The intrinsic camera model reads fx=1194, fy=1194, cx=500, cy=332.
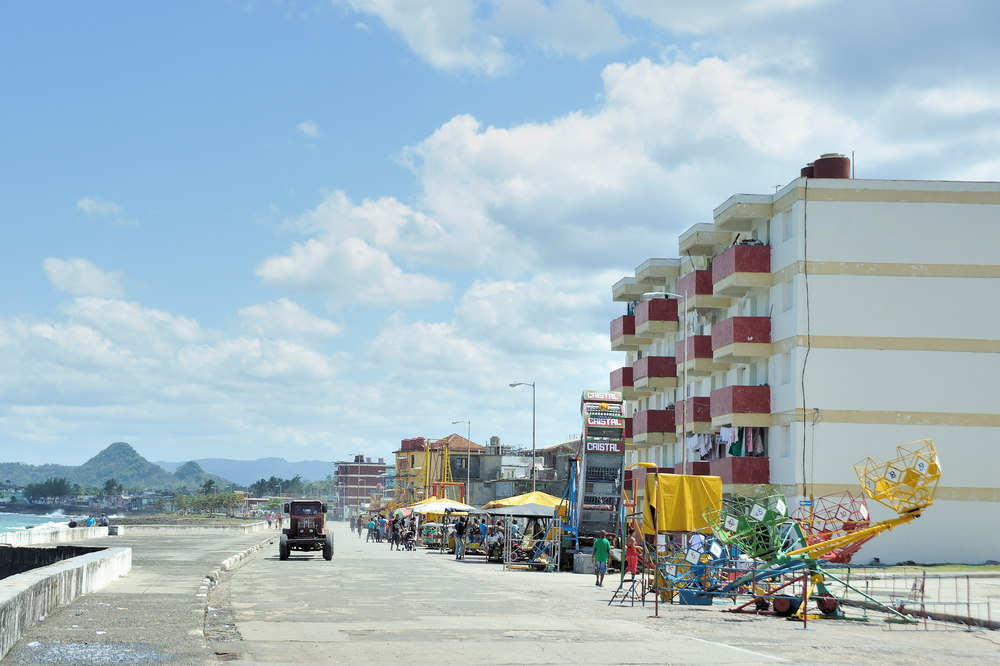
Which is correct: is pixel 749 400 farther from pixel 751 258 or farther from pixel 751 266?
pixel 751 258

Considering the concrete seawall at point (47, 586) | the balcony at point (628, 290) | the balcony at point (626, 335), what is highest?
the balcony at point (628, 290)

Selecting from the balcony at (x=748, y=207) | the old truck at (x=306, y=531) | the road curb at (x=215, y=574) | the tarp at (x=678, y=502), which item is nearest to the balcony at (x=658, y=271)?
the balcony at (x=748, y=207)

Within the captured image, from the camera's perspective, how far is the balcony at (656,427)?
6144cm

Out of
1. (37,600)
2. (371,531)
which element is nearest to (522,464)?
(371,531)

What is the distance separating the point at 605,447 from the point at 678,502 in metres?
16.1

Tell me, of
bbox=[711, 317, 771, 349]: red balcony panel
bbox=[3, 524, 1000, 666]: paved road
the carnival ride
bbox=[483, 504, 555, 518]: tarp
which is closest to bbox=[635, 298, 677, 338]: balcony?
bbox=[711, 317, 771, 349]: red balcony panel

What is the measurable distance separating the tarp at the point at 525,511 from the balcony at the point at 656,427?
19.5 metres

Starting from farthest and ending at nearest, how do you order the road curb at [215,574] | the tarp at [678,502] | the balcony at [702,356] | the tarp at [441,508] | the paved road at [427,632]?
the balcony at [702,356], the tarp at [441,508], the tarp at [678,502], the road curb at [215,574], the paved road at [427,632]

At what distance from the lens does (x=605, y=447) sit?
1607 inches

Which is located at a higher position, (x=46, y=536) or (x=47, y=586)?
(x=47, y=586)

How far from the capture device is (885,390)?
46.4 metres

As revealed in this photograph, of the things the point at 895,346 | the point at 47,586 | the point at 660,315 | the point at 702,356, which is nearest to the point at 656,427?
the point at 660,315

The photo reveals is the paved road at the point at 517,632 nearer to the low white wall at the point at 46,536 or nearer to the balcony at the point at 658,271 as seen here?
the low white wall at the point at 46,536

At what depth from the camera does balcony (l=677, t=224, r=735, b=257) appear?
54.2 meters
